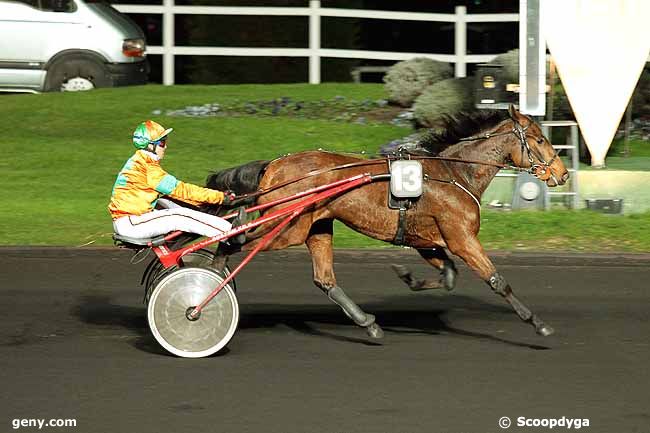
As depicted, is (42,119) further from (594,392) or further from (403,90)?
(594,392)

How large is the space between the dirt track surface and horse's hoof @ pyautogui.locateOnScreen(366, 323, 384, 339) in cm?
5

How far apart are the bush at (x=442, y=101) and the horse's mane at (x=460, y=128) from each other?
291 inches

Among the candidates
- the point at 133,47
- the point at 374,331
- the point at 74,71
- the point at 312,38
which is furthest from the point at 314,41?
the point at 374,331

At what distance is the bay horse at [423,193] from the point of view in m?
8.08

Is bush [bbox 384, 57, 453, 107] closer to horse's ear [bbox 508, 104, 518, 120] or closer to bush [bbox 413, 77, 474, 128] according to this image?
bush [bbox 413, 77, 474, 128]

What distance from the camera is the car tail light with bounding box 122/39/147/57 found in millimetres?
19250

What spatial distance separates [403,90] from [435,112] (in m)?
1.66

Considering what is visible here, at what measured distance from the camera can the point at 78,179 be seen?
15.0 m

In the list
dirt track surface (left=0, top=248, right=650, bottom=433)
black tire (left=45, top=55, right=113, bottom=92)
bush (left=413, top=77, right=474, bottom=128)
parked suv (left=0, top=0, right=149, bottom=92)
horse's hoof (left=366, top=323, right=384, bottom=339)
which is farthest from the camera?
black tire (left=45, top=55, right=113, bottom=92)

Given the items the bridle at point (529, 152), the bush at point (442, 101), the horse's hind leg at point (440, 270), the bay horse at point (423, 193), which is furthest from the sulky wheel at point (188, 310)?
the bush at point (442, 101)

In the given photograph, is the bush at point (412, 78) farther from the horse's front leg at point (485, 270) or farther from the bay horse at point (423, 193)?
the horse's front leg at point (485, 270)

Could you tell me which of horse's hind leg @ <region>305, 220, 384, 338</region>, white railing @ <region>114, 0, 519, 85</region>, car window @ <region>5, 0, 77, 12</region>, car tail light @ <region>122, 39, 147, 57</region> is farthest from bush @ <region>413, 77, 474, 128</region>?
horse's hind leg @ <region>305, 220, 384, 338</region>

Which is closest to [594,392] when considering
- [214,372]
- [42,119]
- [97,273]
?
[214,372]

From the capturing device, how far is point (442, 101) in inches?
640
